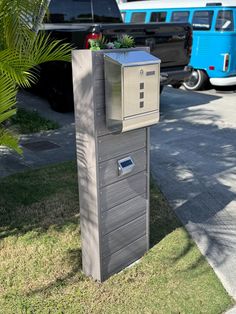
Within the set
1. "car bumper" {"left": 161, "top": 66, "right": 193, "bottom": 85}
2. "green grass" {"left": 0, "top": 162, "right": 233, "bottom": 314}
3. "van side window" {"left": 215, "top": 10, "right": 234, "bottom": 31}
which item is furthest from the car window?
"green grass" {"left": 0, "top": 162, "right": 233, "bottom": 314}

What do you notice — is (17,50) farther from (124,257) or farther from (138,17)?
(138,17)

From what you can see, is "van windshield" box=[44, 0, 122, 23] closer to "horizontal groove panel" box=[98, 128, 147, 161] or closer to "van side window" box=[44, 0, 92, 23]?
"van side window" box=[44, 0, 92, 23]

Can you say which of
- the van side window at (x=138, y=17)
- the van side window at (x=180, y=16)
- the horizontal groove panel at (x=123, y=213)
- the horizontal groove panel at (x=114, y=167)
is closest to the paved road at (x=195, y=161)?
the horizontal groove panel at (x=123, y=213)

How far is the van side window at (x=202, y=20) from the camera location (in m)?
10.0

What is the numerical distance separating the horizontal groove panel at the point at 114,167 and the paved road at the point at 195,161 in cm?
100

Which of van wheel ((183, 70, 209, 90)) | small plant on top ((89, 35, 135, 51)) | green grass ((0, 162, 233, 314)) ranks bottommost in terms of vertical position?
van wheel ((183, 70, 209, 90))

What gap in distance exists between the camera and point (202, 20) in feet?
33.4

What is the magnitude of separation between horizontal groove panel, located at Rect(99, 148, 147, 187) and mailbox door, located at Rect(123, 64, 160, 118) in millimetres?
389

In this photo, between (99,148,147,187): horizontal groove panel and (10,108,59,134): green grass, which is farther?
(10,108,59,134): green grass

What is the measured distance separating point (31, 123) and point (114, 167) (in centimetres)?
440

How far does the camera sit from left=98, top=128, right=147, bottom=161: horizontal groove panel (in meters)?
2.92

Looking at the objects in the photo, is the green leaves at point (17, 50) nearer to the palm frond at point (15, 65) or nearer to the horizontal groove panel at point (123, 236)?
the palm frond at point (15, 65)

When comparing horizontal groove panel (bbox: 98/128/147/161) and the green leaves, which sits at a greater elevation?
the green leaves

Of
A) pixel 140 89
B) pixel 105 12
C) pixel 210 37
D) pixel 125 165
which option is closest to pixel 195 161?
pixel 125 165
